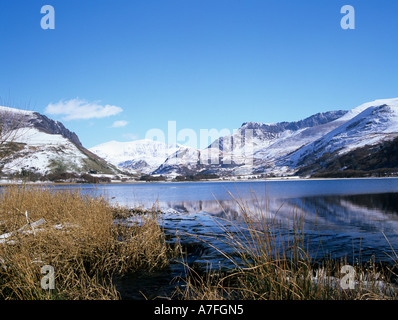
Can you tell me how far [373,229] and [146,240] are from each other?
43.7 ft

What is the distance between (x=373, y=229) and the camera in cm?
1502

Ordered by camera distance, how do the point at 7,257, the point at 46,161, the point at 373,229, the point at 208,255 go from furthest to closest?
1. the point at 46,161
2. the point at 373,229
3. the point at 208,255
4. the point at 7,257

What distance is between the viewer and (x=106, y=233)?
8.59 m

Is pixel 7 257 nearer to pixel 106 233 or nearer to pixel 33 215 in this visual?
pixel 106 233

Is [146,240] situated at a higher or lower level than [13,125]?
lower

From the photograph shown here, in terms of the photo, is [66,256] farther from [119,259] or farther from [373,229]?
[373,229]
